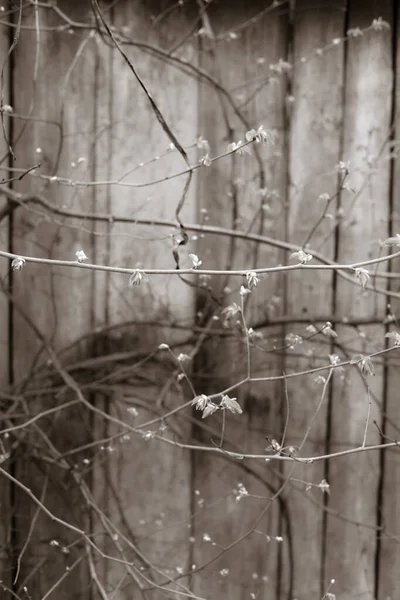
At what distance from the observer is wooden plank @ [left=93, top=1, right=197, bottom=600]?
60.8 inches

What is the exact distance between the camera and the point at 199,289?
5.16 feet

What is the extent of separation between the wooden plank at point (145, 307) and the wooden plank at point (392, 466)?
450 millimetres

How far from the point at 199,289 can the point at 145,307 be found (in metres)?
→ 0.13

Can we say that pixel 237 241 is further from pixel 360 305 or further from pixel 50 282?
pixel 50 282

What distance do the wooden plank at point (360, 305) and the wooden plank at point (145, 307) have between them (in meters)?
0.35

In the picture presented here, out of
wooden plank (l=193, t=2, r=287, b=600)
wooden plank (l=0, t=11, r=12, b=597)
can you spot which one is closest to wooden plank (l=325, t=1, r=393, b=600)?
wooden plank (l=193, t=2, r=287, b=600)

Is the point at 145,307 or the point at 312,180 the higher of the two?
the point at 312,180

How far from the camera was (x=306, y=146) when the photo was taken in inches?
61.5

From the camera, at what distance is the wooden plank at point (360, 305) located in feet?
5.11

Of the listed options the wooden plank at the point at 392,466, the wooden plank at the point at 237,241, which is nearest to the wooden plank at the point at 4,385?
the wooden plank at the point at 237,241

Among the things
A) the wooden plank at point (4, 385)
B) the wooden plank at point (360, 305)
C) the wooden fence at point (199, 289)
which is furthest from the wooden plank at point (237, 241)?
the wooden plank at point (4, 385)

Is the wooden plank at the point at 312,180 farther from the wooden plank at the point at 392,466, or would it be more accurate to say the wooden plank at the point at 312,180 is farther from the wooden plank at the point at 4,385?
the wooden plank at the point at 4,385

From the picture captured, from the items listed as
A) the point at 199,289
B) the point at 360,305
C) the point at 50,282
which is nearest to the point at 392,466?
the point at 360,305

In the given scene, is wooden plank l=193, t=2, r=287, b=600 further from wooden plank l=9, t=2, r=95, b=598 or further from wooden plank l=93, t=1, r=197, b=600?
wooden plank l=9, t=2, r=95, b=598
